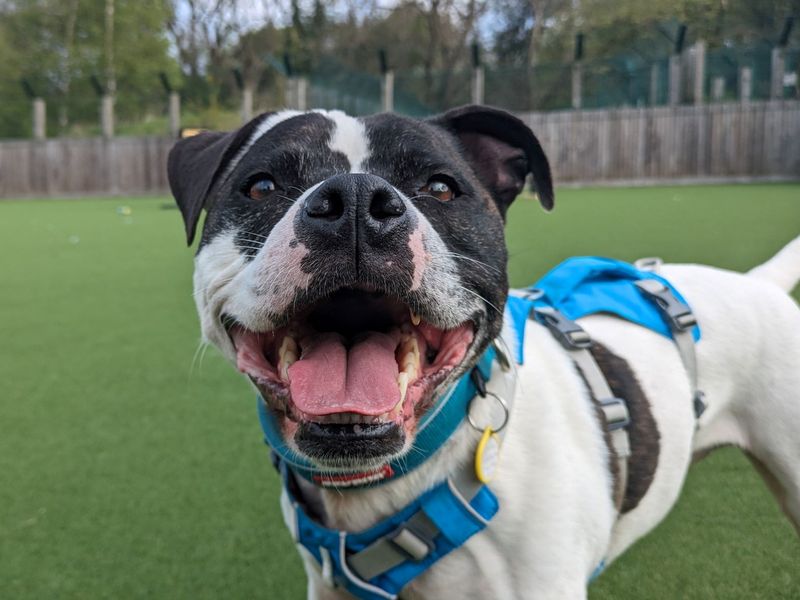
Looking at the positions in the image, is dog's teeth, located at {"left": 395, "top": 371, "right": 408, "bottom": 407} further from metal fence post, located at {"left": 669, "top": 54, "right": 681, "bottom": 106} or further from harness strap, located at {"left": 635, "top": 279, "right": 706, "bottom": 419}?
metal fence post, located at {"left": 669, "top": 54, "right": 681, "bottom": 106}

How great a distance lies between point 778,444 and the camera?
2131 mm

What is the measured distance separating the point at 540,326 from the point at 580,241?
5.89 metres

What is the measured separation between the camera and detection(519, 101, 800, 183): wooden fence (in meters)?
15.9

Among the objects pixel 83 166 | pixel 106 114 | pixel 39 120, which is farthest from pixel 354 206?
pixel 39 120

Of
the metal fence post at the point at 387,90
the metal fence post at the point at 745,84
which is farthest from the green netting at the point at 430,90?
the metal fence post at the point at 745,84

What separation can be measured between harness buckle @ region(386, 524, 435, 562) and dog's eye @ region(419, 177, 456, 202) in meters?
0.75

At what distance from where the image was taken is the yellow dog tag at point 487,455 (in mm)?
1570

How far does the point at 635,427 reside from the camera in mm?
1889

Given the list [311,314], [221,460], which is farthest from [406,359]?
[221,460]

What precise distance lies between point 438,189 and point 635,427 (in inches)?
30.8

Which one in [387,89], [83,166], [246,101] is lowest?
[83,166]

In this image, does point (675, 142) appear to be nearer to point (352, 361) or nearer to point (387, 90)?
point (387, 90)

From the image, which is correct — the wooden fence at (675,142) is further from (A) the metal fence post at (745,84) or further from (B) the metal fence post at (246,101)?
(B) the metal fence post at (246,101)

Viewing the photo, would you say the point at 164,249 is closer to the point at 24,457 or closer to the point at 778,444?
the point at 24,457
